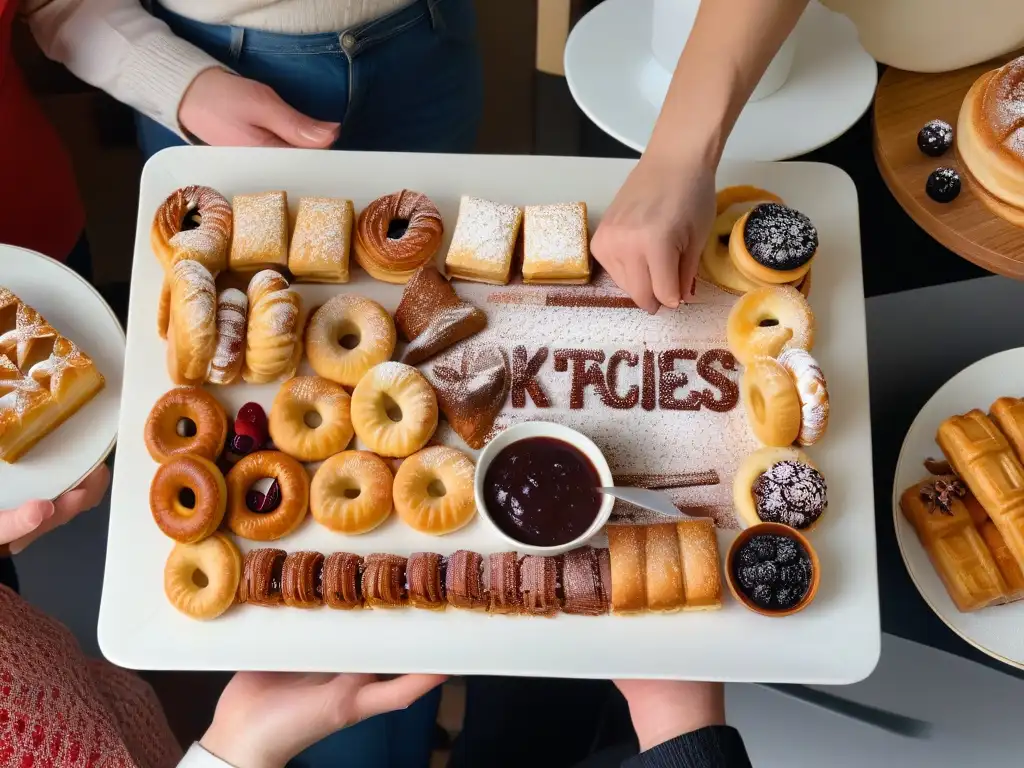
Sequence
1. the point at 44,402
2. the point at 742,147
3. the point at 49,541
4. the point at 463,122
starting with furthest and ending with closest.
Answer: the point at 49,541
the point at 463,122
the point at 742,147
the point at 44,402

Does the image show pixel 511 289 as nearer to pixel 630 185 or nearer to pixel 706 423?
pixel 630 185

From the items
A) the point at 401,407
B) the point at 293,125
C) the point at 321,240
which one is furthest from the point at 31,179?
the point at 401,407

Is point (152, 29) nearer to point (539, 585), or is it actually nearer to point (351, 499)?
point (351, 499)

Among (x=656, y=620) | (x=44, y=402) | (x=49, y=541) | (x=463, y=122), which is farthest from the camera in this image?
(x=49, y=541)

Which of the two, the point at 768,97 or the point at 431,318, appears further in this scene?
the point at 768,97

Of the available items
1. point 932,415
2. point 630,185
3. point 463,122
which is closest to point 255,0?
point 463,122

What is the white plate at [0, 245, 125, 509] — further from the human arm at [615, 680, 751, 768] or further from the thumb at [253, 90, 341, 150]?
the human arm at [615, 680, 751, 768]

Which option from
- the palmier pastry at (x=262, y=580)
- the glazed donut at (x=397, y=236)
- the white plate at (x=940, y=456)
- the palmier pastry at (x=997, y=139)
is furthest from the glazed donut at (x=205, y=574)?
the palmier pastry at (x=997, y=139)
